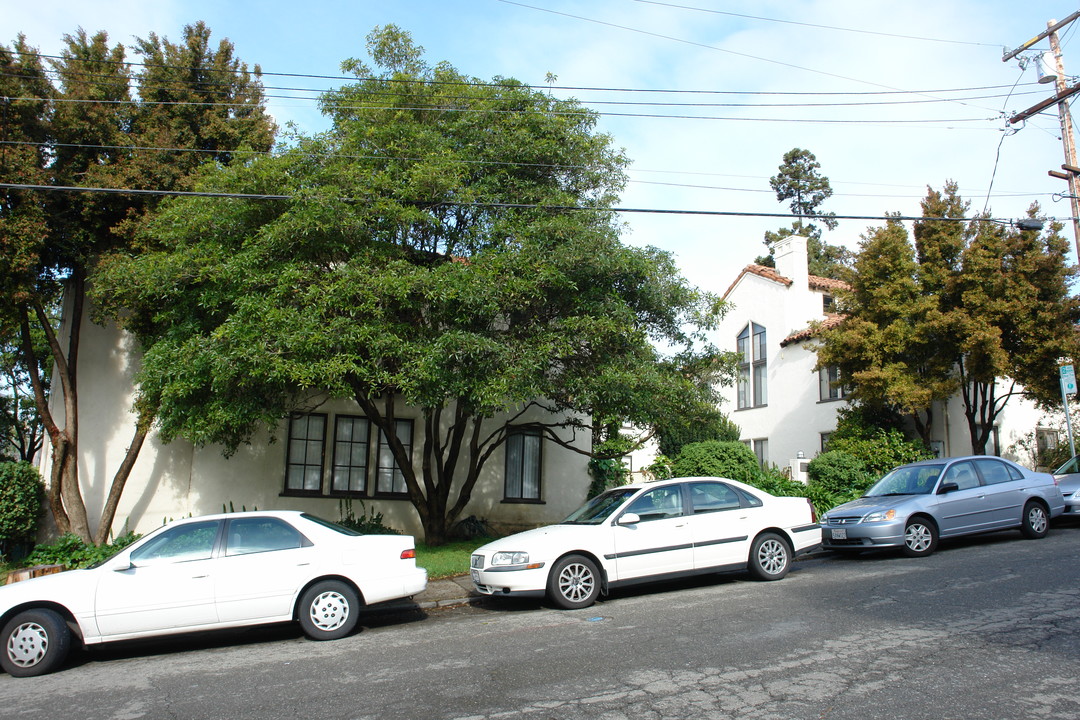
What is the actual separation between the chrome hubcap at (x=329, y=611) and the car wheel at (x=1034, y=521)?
10.8 metres

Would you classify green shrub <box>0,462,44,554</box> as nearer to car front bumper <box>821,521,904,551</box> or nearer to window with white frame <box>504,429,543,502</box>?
window with white frame <box>504,429,543,502</box>

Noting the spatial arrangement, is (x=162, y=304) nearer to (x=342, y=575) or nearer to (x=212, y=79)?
(x=212, y=79)

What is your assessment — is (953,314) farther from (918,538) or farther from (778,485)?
(918,538)

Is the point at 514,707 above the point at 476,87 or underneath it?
underneath

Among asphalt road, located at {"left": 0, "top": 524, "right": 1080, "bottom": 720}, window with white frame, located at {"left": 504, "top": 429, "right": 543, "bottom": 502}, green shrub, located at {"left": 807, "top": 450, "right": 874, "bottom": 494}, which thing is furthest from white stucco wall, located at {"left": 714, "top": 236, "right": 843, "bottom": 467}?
asphalt road, located at {"left": 0, "top": 524, "right": 1080, "bottom": 720}

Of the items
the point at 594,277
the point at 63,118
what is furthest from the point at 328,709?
the point at 63,118

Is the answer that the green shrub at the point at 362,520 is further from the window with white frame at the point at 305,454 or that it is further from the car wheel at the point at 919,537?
the car wheel at the point at 919,537

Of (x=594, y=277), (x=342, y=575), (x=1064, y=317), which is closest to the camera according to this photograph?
(x=342, y=575)

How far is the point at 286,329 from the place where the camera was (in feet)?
33.4

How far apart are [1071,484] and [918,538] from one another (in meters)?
5.04

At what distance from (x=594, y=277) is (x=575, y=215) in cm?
122

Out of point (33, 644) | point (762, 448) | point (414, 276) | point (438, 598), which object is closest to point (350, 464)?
point (438, 598)

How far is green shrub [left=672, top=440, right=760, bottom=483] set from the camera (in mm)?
17156

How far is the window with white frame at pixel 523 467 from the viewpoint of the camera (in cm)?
1688
